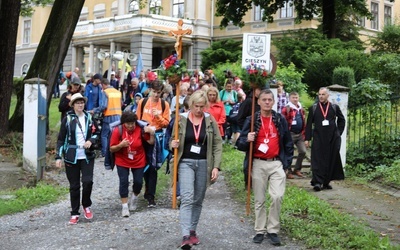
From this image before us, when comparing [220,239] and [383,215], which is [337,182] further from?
[220,239]

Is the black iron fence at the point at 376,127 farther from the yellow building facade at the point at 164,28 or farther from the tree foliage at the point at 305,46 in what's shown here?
the yellow building facade at the point at 164,28

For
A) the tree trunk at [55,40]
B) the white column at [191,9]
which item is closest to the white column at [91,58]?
the white column at [191,9]

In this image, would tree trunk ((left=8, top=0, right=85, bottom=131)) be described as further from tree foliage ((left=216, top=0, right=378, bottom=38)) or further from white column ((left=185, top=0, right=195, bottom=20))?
white column ((left=185, top=0, right=195, bottom=20))

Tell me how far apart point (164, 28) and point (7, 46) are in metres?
26.0

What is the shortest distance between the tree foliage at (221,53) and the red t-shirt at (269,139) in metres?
25.7

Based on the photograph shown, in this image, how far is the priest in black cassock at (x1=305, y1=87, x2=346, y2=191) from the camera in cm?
1066

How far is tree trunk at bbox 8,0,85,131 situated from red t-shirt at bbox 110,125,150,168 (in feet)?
18.9

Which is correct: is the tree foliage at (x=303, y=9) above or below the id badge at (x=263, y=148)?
above

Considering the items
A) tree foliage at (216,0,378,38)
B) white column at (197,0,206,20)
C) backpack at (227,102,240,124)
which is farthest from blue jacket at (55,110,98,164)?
white column at (197,0,206,20)

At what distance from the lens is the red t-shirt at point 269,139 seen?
719 centimetres

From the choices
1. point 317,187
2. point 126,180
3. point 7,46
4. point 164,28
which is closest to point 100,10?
point 164,28

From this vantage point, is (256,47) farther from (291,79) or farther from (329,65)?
(329,65)

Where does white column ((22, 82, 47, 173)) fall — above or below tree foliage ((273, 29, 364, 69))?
below

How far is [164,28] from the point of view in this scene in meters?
39.9
